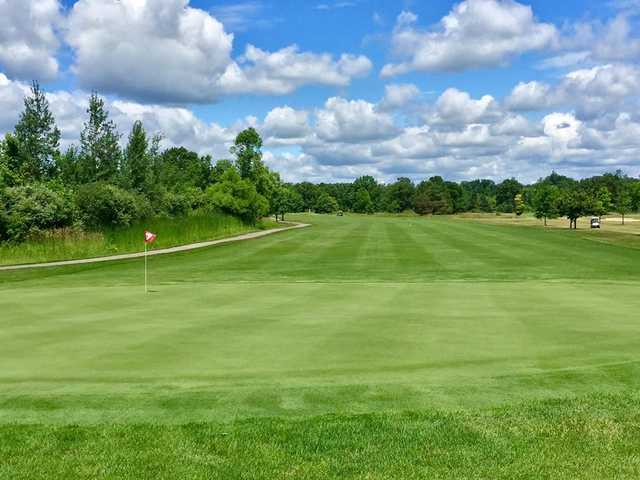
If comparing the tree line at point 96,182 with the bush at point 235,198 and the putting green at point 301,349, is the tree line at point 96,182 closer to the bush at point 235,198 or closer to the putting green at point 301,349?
the bush at point 235,198

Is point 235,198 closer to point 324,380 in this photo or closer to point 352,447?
point 324,380

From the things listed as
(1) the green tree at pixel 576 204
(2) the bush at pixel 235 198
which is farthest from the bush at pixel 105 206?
(1) the green tree at pixel 576 204

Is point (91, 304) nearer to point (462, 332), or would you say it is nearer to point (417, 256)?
point (462, 332)

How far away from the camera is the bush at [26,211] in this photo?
35094mm

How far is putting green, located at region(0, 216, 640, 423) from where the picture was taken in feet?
24.3

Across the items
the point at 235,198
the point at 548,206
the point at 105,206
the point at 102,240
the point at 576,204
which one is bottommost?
the point at 102,240

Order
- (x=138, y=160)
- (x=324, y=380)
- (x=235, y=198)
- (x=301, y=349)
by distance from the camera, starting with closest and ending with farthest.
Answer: (x=324, y=380) → (x=301, y=349) → (x=138, y=160) → (x=235, y=198)

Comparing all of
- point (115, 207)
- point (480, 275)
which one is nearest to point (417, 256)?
point (480, 275)

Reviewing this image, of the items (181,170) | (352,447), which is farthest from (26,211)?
(181,170)

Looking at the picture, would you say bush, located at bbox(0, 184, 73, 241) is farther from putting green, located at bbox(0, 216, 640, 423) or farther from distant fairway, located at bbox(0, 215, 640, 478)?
distant fairway, located at bbox(0, 215, 640, 478)

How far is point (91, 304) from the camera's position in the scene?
14719 millimetres

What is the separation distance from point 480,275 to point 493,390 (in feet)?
60.9

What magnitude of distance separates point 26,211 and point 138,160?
73.6ft

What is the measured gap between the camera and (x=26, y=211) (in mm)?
35344
